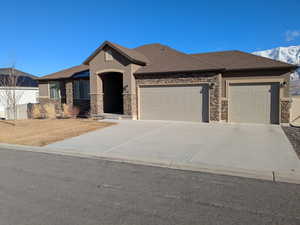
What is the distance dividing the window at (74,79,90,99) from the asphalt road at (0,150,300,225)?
14113 mm

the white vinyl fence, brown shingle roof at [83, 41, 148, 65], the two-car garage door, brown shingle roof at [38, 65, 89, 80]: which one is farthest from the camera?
the white vinyl fence

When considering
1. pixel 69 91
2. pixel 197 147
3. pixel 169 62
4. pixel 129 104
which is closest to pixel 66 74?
pixel 69 91

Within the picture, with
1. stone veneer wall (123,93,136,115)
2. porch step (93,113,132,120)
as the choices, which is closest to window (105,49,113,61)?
stone veneer wall (123,93,136,115)

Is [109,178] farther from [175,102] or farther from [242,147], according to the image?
[175,102]

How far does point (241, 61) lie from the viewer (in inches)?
599

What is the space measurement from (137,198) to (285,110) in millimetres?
12586

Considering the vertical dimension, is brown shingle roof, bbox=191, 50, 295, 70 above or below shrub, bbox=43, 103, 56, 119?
above

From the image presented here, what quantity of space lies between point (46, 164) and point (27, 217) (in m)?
3.09

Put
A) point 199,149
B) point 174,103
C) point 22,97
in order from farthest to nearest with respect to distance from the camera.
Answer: point 22,97 → point 174,103 → point 199,149

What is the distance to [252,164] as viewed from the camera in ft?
19.9

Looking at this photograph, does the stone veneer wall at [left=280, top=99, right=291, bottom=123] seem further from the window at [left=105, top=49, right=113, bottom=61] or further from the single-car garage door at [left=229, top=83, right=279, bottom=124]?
the window at [left=105, top=49, right=113, bottom=61]

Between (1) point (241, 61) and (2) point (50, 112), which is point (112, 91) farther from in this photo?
(1) point (241, 61)

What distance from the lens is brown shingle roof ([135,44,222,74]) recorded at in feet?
48.5

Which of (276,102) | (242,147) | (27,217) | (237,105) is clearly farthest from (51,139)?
(276,102)
